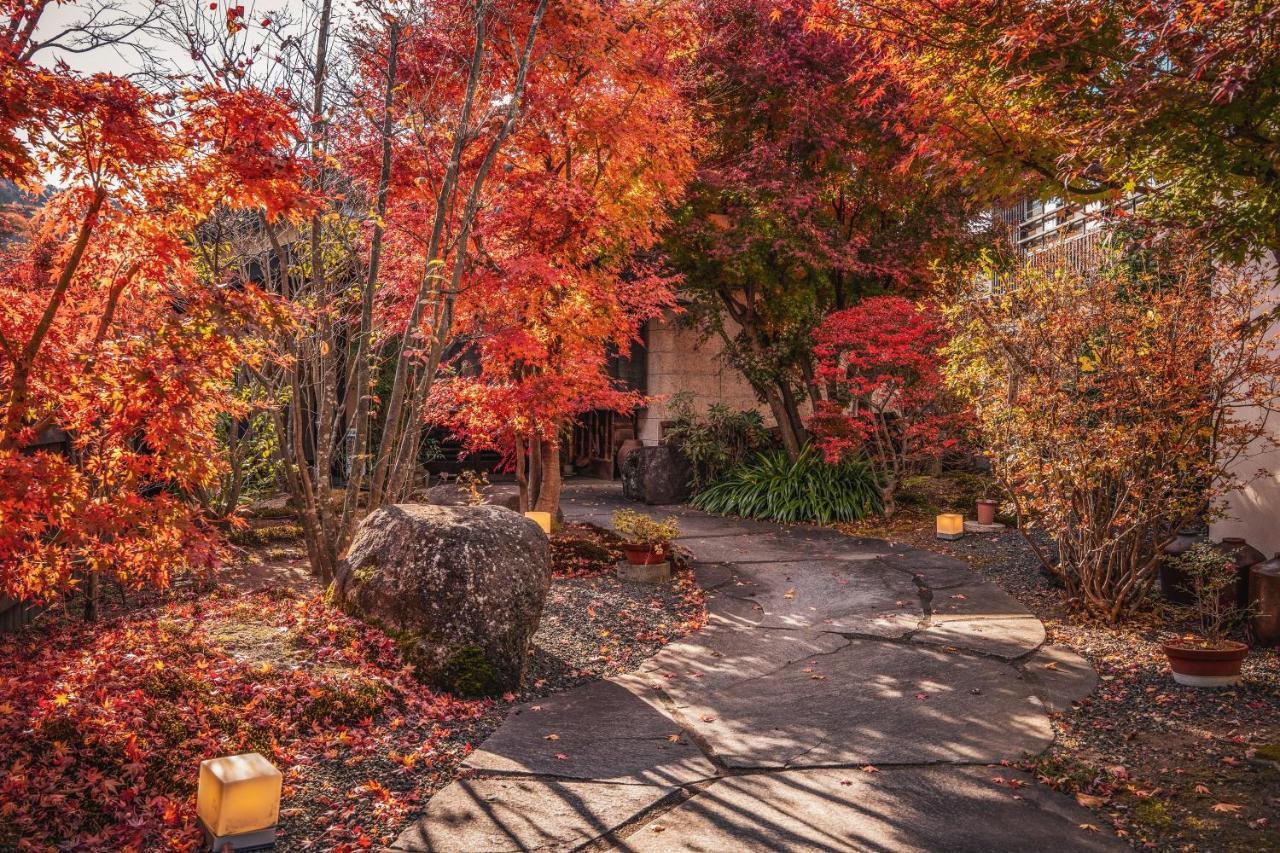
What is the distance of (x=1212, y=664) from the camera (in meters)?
5.02

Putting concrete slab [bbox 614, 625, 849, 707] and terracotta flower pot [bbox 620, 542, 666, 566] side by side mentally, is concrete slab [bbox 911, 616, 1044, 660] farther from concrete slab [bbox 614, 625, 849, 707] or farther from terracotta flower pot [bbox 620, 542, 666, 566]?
terracotta flower pot [bbox 620, 542, 666, 566]

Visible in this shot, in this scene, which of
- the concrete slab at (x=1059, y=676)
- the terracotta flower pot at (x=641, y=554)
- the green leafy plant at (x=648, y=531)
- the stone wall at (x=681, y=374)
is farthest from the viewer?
the stone wall at (x=681, y=374)

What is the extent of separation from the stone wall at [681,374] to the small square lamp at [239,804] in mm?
12040

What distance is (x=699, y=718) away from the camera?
480 centimetres

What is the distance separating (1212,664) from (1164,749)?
1.08 metres

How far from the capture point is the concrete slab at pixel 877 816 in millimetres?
3352

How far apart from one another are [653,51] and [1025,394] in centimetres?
502

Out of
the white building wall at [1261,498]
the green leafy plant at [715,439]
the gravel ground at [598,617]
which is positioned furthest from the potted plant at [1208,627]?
the green leafy plant at [715,439]

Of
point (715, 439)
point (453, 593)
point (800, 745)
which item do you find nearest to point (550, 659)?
point (453, 593)

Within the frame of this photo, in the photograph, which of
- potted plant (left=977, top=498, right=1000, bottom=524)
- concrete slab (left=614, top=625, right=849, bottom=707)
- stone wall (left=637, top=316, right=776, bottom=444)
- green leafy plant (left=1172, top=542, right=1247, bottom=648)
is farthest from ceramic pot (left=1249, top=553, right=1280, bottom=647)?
stone wall (left=637, top=316, right=776, bottom=444)

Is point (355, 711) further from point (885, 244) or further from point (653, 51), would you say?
point (885, 244)

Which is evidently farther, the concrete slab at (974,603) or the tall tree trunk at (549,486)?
the tall tree trunk at (549,486)

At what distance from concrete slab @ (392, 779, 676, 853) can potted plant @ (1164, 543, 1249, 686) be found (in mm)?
3296

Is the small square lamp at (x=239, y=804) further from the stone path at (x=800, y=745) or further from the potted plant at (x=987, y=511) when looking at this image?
the potted plant at (x=987, y=511)
